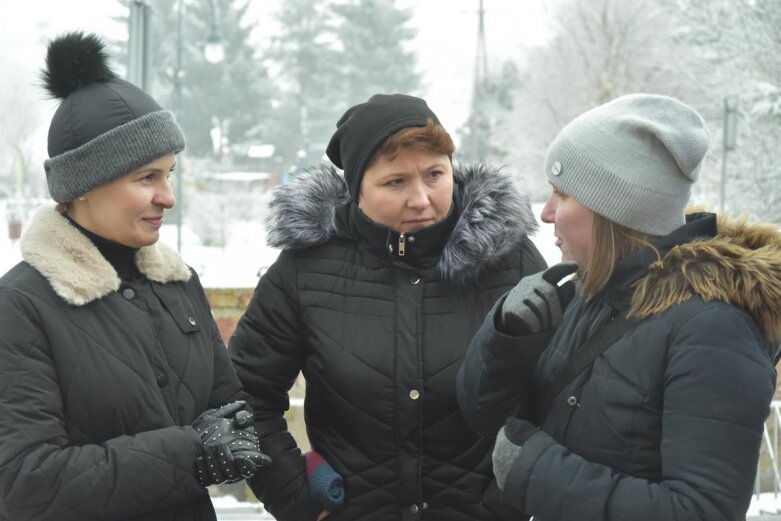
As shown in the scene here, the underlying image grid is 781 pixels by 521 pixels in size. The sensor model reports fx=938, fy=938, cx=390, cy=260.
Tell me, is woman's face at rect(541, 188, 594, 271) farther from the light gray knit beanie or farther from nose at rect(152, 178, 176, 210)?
nose at rect(152, 178, 176, 210)

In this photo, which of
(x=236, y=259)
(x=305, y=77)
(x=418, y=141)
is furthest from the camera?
(x=305, y=77)

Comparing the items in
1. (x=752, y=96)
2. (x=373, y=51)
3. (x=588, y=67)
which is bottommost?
(x=373, y=51)

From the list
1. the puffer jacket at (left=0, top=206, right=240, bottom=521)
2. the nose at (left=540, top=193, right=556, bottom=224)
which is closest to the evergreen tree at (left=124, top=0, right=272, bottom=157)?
the puffer jacket at (left=0, top=206, right=240, bottom=521)

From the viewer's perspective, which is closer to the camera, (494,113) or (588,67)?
(588,67)

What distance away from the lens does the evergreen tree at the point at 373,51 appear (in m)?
49.3

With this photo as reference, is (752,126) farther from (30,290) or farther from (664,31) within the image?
(30,290)

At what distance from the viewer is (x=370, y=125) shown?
8.59 ft

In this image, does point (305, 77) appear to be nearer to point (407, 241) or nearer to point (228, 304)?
point (228, 304)

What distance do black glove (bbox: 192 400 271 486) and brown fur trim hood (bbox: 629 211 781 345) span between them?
3.31 ft

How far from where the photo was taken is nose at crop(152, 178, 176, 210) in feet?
8.14

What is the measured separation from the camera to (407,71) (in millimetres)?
49906

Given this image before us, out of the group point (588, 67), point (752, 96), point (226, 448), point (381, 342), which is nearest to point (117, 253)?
point (226, 448)

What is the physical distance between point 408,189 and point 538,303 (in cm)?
70

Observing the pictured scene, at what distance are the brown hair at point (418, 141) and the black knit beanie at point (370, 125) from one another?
1 cm
